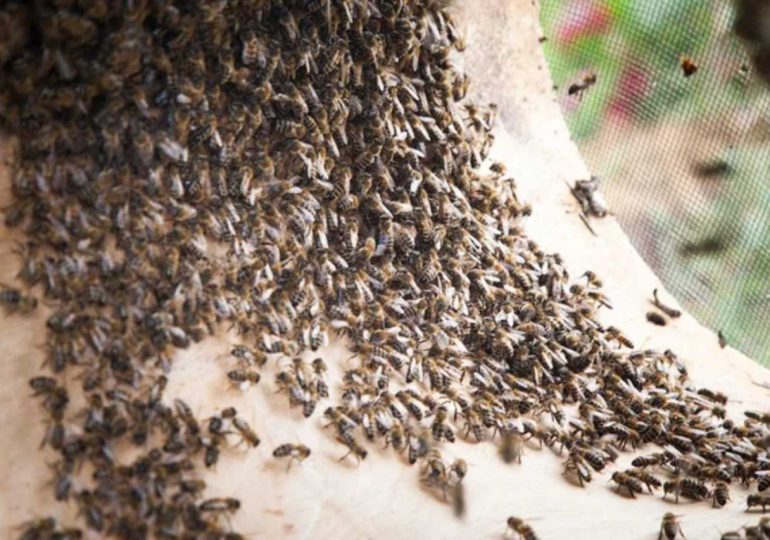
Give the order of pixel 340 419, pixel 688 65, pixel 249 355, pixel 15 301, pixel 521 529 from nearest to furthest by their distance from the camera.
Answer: pixel 15 301
pixel 521 529
pixel 249 355
pixel 340 419
pixel 688 65

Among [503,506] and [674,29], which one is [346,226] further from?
[674,29]

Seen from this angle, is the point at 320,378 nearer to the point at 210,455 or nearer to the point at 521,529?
the point at 210,455

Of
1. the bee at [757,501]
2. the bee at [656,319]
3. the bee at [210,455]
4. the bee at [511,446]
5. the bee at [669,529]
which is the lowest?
the bee at [210,455]

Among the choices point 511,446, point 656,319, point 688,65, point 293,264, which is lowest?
point 511,446

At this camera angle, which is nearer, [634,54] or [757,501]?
[757,501]

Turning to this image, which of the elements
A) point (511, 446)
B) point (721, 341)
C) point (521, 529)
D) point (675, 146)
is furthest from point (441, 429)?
point (675, 146)

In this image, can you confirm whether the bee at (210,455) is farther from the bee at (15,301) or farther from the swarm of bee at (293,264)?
the bee at (15,301)

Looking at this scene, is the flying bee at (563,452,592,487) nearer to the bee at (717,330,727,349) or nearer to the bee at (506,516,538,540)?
the bee at (506,516,538,540)

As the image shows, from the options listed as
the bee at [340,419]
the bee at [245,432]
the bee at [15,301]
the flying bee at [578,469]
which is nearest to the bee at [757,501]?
the flying bee at [578,469]
